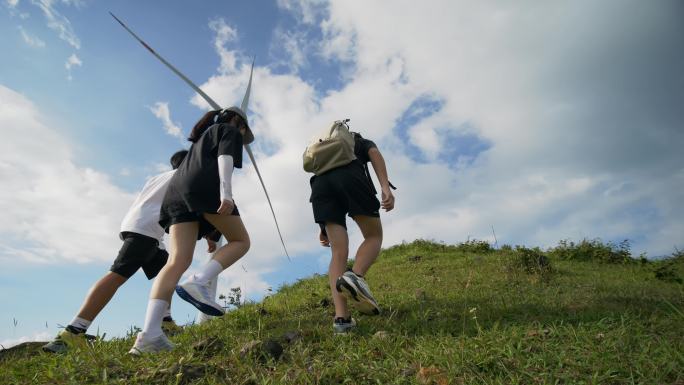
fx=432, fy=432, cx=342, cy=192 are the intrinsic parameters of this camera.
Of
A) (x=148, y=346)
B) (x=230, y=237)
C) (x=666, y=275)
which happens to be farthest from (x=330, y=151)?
(x=666, y=275)

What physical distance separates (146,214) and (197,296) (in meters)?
1.47

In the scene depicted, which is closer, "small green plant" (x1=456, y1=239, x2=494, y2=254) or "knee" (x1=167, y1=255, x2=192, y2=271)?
"knee" (x1=167, y1=255, x2=192, y2=271)

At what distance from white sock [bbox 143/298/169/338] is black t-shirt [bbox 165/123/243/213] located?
75 cm

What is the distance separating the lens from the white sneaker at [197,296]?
3236 mm

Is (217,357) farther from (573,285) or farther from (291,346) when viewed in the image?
(573,285)

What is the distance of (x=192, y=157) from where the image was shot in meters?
3.78

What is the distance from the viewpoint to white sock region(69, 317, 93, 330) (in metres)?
3.88

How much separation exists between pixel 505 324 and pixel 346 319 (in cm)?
119

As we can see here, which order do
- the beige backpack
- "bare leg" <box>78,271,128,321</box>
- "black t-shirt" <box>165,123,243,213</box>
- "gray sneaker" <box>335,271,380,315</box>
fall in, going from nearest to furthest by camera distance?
"gray sneaker" <box>335,271,380,315</box>
"black t-shirt" <box>165,123,243,213</box>
the beige backpack
"bare leg" <box>78,271,128,321</box>

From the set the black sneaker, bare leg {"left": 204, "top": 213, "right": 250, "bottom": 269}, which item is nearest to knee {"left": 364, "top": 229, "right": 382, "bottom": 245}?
bare leg {"left": 204, "top": 213, "right": 250, "bottom": 269}

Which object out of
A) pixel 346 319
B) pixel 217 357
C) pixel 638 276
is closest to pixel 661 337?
pixel 346 319

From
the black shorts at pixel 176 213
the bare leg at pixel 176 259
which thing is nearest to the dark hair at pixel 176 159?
the black shorts at pixel 176 213

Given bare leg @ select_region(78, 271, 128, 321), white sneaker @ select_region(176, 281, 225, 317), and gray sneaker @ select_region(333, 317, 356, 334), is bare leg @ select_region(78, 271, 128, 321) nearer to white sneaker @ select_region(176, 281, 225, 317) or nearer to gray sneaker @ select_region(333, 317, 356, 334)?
white sneaker @ select_region(176, 281, 225, 317)

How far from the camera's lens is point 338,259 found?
3.53 meters
